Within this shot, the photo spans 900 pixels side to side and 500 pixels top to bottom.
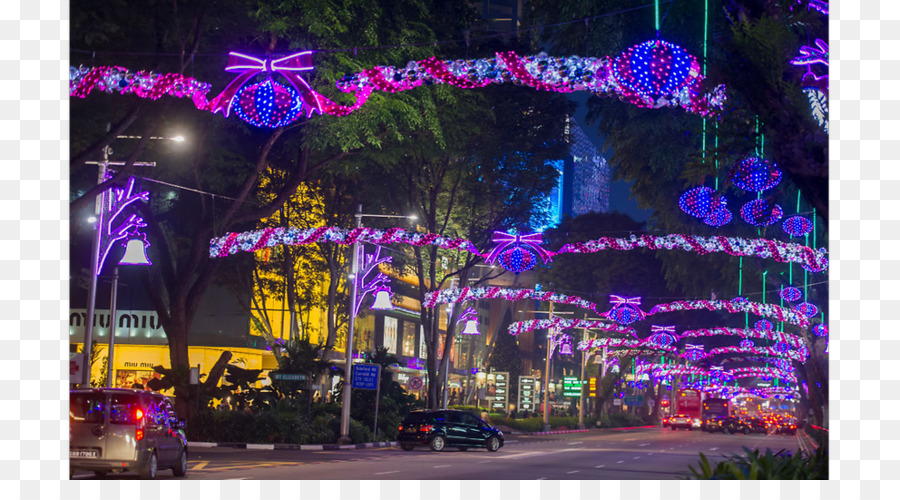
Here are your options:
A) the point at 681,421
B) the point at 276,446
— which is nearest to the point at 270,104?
the point at 276,446

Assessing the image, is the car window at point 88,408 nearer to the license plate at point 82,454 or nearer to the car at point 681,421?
the license plate at point 82,454

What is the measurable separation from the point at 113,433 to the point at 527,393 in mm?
58016

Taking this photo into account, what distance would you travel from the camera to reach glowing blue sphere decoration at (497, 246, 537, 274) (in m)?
27.1

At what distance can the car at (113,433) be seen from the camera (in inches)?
691

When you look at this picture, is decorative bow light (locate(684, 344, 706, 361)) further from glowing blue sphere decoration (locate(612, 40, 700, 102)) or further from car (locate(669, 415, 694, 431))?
glowing blue sphere decoration (locate(612, 40, 700, 102))

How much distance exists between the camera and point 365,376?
36969mm

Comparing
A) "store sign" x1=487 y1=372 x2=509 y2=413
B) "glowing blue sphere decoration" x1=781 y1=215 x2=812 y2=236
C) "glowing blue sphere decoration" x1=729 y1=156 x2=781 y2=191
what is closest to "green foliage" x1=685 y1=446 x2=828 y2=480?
"glowing blue sphere decoration" x1=729 y1=156 x2=781 y2=191

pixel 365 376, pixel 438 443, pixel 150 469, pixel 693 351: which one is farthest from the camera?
pixel 693 351

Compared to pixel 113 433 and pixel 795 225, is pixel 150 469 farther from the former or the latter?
pixel 795 225

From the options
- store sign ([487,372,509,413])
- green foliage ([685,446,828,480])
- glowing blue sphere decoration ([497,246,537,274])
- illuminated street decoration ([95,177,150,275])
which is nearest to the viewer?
green foliage ([685,446,828,480])

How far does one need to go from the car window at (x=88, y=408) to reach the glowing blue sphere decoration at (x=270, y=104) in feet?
17.7

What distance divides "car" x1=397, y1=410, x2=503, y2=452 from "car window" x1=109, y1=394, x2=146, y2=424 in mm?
18707
